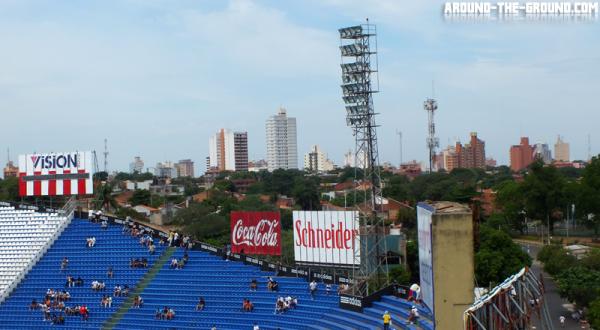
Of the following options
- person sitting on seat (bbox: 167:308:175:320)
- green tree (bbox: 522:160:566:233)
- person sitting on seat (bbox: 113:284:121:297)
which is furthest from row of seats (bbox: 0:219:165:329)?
green tree (bbox: 522:160:566:233)

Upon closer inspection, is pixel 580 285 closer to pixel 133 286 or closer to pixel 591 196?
pixel 133 286

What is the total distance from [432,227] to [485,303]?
215 cm

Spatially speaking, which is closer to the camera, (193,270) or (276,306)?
(276,306)

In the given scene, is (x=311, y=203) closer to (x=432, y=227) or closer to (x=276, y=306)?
(x=276, y=306)

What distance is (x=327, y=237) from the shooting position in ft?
94.0

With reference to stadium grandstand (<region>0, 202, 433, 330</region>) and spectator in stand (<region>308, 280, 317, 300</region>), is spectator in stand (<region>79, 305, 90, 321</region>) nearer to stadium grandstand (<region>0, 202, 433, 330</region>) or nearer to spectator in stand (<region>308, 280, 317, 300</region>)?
stadium grandstand (<region>0, 202, 433, 330</region>)

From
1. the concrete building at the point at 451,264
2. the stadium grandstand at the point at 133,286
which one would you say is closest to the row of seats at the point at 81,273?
the stadium grandstand at the point at 133,286

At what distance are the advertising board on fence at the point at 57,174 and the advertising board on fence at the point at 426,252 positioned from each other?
2693cm

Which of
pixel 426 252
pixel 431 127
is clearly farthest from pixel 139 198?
pixel 426 252

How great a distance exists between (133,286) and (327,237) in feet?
34.6

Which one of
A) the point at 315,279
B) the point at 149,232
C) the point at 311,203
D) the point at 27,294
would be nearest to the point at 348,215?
the point at 315,279

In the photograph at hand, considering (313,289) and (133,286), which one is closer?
(313,289)

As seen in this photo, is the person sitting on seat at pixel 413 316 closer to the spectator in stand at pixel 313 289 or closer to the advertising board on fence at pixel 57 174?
the spectator in stand at pixel 313 289

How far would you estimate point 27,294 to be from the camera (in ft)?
114
